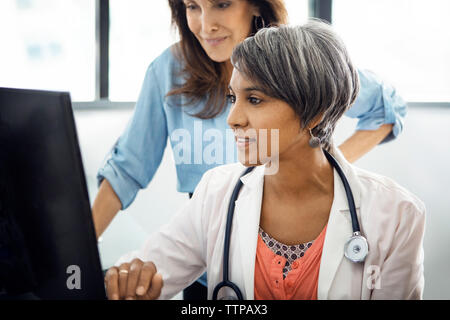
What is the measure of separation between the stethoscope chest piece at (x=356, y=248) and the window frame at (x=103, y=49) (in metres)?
0.58

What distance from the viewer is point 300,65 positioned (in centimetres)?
71

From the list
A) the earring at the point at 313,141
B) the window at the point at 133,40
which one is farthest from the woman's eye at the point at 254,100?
the window at the point at 133,40

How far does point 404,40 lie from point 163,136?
0.69 m

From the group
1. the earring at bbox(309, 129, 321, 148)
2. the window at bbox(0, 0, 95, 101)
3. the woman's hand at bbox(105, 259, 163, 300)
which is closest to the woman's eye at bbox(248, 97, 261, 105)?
the earring at bbox(309, 129, 321, 148)

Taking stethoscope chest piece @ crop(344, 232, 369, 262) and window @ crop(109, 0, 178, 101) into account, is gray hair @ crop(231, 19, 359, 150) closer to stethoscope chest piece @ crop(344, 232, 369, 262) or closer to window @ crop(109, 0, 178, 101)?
stethoscope chest piece @ crop(344, 232, 369, 262)

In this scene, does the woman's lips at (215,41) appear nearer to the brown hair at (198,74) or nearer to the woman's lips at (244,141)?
the brown hair at (198,74)

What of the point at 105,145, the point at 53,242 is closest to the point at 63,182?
the point at 53,242

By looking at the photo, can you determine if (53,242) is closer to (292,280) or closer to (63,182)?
(63,182)

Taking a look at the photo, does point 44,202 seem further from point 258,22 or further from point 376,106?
point 376,106

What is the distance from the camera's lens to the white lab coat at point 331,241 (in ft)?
2.44

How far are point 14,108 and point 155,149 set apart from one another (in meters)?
0.52

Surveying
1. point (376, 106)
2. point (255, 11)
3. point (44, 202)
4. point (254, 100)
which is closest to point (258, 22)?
point (255, 11)

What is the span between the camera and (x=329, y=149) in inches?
32.6

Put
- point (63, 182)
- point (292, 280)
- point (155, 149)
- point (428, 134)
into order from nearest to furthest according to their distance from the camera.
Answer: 1. point (63, 182)
2. point (292, 280)
3. point (155, 149)
4. point (428, 134)
